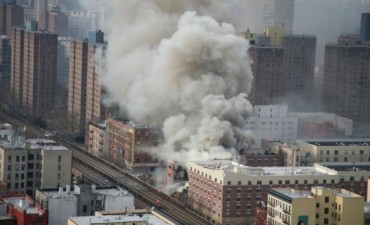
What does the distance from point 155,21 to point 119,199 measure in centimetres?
1806

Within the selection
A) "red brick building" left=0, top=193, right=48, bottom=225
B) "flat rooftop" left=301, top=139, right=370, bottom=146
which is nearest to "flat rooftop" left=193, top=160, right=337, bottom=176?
"flat rooftop" left=301, top=139, right=370, bottom=146

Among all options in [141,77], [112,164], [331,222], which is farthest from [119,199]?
[141,77]

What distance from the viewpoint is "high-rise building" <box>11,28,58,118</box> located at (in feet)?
151

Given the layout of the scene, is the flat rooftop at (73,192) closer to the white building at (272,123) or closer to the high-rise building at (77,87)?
the white building at (272,123)

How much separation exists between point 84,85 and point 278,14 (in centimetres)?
1299

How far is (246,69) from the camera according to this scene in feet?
115

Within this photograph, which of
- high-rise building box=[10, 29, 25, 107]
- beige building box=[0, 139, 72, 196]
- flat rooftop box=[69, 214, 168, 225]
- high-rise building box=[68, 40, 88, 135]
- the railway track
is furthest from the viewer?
high-rise building box=[10, 29, 25, 107]

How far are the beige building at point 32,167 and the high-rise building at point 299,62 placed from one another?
23.6 m

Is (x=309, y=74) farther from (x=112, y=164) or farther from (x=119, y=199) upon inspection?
(x=119, y=199)

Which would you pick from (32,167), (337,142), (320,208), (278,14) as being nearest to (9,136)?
(32,167)

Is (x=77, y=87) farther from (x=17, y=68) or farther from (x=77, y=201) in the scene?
(x=77, y=201)

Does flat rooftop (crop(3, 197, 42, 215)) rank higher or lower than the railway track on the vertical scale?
higher

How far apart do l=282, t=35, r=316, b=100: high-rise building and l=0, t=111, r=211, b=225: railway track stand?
12398mm

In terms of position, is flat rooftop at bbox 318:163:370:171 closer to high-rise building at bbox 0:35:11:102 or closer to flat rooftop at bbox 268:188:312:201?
flat rooftop at bbox 268:188:312:201
